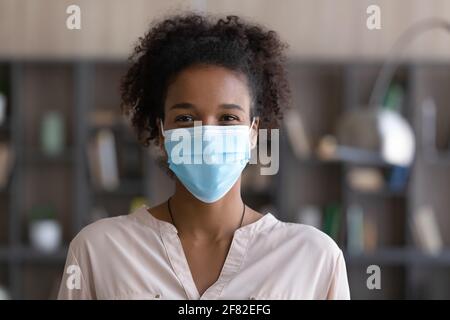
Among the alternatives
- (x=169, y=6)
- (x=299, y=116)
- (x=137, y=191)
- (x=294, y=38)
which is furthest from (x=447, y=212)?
(x=169, y=6)

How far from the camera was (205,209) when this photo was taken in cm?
104

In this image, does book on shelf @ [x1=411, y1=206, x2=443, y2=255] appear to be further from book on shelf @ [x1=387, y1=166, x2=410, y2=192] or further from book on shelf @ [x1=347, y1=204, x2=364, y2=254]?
book on shelf @ [x1=347, y1=204, x2=364, y2=254]

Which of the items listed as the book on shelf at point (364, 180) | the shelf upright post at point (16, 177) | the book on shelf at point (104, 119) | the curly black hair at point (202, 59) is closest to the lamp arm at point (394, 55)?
the book on shelf at point (364, 180)

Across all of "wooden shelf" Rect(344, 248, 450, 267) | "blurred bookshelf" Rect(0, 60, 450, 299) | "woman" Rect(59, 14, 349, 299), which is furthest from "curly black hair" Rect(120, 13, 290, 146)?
"wooden shelf" Rect(344, 248, 450, 267)

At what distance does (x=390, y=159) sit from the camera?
10.8 feet

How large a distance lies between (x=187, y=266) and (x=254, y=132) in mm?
187

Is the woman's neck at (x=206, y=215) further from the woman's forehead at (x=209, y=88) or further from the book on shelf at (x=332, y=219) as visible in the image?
the book on shelf at (x=332, y=219)

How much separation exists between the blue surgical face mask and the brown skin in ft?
0.03

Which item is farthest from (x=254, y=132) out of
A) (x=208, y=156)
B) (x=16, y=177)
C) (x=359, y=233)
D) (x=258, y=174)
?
(x=16, y=177)

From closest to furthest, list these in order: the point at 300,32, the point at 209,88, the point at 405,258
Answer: the point at 209,88 → the point at 405,258 → the point at 300,32

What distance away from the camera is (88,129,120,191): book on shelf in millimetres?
4332

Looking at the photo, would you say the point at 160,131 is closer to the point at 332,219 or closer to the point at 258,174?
the point at 258,174

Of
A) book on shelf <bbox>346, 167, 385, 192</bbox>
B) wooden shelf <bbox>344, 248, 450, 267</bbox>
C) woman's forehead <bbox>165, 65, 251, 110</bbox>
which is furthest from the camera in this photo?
book on shelf <bbox>346, 167, 385, 192</bbox>

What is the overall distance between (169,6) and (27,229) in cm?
345
